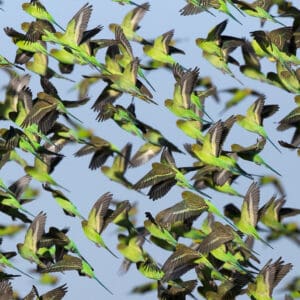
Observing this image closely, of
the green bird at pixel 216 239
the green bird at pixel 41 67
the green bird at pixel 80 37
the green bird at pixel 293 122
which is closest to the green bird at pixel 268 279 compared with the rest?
the green bird at pixel 216 239

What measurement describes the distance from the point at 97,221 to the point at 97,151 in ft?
2.19

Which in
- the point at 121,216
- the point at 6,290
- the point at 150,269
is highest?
the point at 121,216

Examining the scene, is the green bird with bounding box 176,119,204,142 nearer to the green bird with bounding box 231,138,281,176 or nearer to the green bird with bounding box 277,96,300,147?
the green bird with bounding box 231,138,281,176

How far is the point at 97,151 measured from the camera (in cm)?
750

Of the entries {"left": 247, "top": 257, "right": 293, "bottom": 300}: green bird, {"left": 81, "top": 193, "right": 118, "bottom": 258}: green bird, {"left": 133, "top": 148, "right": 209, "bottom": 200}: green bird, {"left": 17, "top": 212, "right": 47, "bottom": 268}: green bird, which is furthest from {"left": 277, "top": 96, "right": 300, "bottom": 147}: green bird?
{"left": 17, "top": 212, "right": 47, "bottom": 268}: green bird

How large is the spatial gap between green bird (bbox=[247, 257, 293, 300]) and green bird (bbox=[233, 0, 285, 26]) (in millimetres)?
2115

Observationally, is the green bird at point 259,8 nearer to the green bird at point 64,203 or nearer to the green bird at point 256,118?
the green bird at point 256,118

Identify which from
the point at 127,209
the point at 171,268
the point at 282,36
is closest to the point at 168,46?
the point at 282,36

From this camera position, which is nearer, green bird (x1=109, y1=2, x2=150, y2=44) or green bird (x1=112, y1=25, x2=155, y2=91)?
green bird (x1=112, y1=25, x2=155, y2=91)

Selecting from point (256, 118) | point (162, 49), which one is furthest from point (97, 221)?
point (162, 49)

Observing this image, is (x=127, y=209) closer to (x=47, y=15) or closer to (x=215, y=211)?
(x=215, y=211)

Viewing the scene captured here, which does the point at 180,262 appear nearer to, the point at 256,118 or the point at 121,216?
the point at 121,216

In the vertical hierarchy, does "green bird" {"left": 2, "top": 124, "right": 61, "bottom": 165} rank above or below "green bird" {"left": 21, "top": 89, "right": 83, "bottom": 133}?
below

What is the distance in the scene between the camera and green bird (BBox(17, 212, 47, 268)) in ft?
23.5
